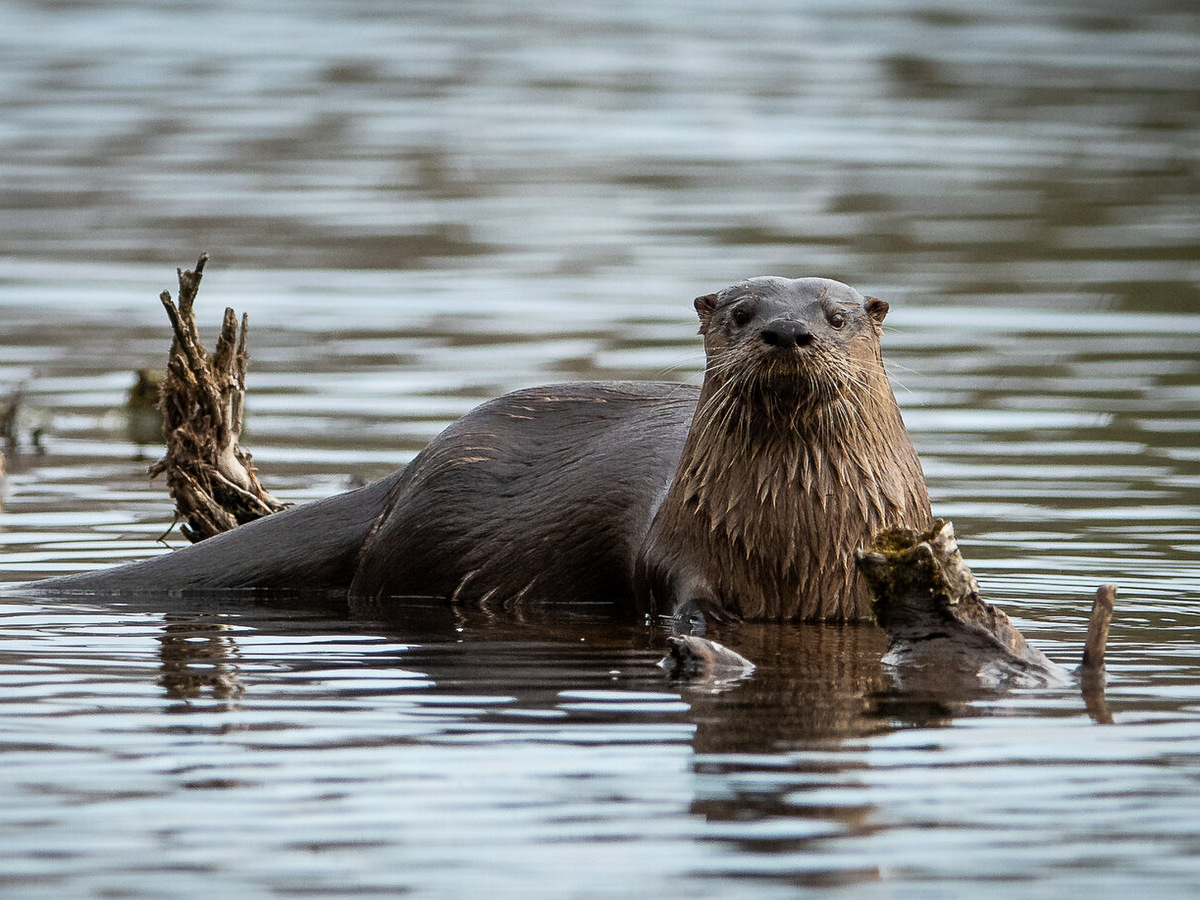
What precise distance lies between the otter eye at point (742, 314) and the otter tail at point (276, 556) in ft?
4.05

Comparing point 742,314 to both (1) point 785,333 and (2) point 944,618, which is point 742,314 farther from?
(2) point 944,618

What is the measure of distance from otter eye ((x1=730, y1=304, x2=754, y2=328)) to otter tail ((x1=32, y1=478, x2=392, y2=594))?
1234mm

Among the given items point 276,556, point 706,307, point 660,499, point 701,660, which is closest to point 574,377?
point 276,556

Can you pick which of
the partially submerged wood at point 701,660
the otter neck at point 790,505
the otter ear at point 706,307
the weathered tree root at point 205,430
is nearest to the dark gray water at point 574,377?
the partially submerged wood at point 701,660

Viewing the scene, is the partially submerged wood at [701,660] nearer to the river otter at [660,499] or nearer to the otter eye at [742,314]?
the river otter at [660,499]

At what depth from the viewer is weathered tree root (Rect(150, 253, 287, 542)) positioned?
6582mm

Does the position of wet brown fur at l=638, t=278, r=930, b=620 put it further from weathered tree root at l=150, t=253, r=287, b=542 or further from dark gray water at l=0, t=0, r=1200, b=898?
weathered tree root at l=150, t=253, r=287, b=542

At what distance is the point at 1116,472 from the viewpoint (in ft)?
26.5

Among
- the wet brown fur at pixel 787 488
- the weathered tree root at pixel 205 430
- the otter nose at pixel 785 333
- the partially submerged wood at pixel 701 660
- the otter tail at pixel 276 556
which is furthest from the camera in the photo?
the weathered tree root at pixel 205 430

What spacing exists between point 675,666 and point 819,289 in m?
1.13

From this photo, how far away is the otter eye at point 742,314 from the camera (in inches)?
217

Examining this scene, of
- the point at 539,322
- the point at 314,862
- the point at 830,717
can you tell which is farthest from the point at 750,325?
the point at 539,322

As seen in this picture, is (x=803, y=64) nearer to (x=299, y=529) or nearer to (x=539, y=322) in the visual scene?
(x=539, y=322)

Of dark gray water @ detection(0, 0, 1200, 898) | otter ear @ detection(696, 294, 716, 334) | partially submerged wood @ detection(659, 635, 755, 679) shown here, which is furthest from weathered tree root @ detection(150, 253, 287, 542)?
partially submerged wood @ detection(659, 635, 755, 679)
